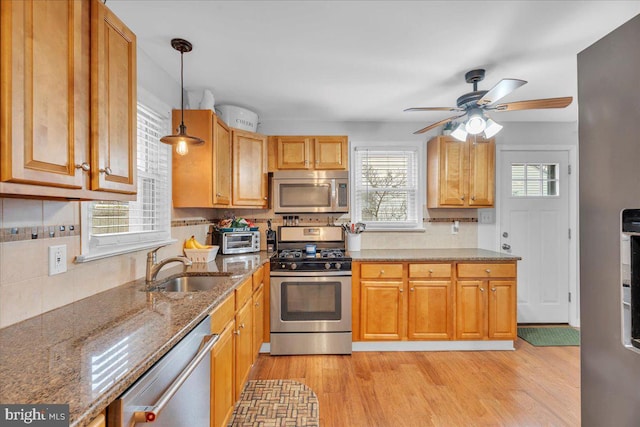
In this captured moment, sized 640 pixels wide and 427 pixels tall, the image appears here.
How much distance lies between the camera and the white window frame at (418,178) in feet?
11.7

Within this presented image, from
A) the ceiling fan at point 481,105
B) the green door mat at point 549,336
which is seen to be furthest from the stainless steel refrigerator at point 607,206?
the green door mat at point 549,336

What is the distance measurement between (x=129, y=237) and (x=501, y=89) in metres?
2.49

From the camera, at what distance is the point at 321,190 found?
3213mm

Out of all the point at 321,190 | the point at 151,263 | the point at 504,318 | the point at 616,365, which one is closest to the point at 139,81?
the point at 151,263

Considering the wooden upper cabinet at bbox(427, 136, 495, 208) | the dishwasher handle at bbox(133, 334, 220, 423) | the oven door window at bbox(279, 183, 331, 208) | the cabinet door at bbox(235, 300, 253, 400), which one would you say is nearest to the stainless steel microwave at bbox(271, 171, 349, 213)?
the oven door window at bbox(279, 183, 331, 208)

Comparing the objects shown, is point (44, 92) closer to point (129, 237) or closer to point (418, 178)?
point (129, 237)

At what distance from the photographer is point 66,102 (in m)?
1.00

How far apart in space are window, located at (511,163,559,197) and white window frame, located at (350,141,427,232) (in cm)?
106

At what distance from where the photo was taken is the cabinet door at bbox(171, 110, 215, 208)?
2.51 meters

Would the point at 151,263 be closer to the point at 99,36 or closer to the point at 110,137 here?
the point at 110,137

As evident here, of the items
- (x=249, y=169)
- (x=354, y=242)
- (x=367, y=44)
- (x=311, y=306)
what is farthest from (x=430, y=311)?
(x=367, y=44)

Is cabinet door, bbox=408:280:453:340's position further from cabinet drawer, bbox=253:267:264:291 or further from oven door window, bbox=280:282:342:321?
cabinet drawer, bbox=253:267:264:291

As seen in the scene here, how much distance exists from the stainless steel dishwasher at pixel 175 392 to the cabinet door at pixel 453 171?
272cm

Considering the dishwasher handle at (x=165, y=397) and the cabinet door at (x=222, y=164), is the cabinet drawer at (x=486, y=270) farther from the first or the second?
the dishwasher handle at (x=165, y=397)
